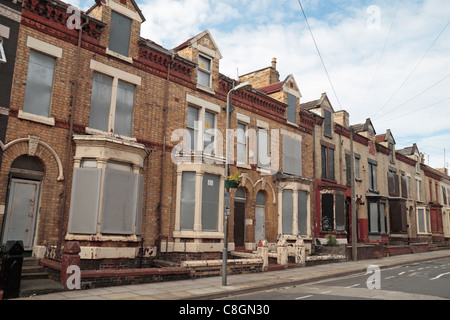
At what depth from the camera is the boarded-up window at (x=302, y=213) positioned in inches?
851

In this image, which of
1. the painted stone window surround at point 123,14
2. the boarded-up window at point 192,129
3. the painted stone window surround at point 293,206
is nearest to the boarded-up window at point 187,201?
the boarded-up window at point 192,129

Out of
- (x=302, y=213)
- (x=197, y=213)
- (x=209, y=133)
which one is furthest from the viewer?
(x=302, y=213)

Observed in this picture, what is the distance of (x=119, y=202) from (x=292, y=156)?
12.2 meters

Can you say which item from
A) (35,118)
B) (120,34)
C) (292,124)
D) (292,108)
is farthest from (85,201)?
(292,108)

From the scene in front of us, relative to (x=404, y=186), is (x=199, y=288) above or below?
below

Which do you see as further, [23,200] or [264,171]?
[264,171]

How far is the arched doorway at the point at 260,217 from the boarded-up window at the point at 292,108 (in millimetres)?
5560

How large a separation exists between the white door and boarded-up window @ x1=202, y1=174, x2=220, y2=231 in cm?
679

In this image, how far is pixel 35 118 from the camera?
12.5m

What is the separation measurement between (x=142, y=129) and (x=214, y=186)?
4144mm

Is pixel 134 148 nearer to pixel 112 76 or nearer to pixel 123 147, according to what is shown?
pixel 123 147

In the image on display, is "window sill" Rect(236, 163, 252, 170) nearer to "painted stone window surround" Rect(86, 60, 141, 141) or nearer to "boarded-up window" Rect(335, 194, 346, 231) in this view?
"painted stone window surround" Rect(86, 60, 141, 141)

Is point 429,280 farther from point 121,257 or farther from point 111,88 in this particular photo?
point 111,88

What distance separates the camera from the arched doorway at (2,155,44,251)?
39.0 feet
